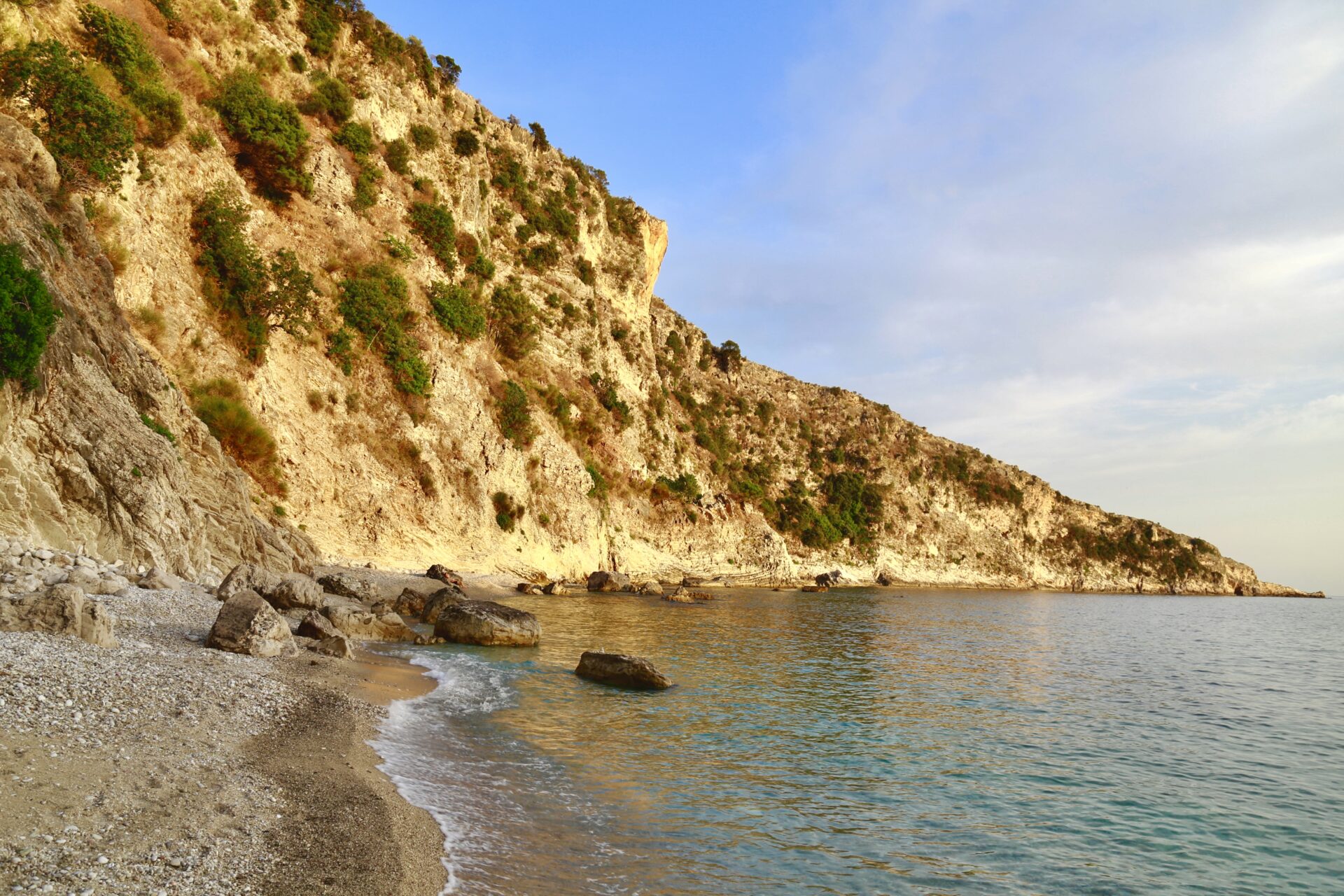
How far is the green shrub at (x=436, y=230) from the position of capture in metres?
48.3

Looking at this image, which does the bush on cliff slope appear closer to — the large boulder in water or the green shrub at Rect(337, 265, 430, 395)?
the green shrub at Rect(337, 265, 430, 395)

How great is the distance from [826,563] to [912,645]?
53.4 meters

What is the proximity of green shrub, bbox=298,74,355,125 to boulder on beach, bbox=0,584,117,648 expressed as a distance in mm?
42226

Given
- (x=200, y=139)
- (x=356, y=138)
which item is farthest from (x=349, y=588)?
(x=356, y=138)

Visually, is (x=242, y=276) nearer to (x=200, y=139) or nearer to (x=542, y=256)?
(x=200, y=139)

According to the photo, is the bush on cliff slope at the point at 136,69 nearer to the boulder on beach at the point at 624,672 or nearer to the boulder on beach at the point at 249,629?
the boulder on beach at the point at 249,629

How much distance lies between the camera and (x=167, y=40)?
36312 mm

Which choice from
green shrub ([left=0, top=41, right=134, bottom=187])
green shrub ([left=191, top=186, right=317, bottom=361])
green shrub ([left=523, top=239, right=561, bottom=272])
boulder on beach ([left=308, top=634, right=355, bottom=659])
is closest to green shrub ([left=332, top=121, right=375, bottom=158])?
green shrub ([left=191, top=186, right=317, bottom=361])

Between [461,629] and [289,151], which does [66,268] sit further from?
[289,151]

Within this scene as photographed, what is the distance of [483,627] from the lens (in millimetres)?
21922

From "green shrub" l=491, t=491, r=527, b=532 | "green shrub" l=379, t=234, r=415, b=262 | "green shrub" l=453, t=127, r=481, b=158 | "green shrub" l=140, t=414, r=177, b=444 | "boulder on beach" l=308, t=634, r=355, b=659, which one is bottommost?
"boulder on beach" l=308, t=634, r=355, b=659

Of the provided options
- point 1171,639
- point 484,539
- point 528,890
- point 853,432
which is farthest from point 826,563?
→ point 528,890

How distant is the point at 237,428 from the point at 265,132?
17.5 m

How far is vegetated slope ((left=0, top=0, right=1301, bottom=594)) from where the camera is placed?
31156 millimetres
